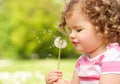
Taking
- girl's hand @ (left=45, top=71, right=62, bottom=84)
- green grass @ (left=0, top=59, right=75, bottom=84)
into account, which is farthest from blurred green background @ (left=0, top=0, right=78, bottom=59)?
girl's hand @ (left=45, top=71, right=62, bottom=84)

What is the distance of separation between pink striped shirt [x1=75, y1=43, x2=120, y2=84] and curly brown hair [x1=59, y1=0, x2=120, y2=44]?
0.08 meters

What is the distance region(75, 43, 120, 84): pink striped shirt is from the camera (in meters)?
3.26

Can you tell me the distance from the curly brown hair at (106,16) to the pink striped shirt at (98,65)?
0.25 feet

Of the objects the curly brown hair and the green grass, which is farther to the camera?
the green grass

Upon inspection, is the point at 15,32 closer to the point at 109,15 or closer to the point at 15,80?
the point at 15,80

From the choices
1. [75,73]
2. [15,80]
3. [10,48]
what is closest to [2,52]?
[10,48]

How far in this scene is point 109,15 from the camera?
Answer: 3.39 m

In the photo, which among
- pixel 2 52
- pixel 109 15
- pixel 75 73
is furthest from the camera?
pixel 2 52

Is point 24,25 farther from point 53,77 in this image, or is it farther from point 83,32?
point 83,32

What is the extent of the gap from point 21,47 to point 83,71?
765 inches

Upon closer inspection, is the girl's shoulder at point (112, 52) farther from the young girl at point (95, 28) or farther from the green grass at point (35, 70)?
the green grass at point (35, 70)

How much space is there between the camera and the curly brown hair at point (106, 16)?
3.38 metres

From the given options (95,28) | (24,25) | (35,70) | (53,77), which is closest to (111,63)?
(95,28)

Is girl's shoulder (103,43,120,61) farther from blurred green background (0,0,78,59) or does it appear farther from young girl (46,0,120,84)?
blurred green background (0,0,78,59)
